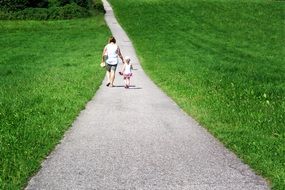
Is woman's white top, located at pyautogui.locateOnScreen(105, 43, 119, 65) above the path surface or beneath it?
above

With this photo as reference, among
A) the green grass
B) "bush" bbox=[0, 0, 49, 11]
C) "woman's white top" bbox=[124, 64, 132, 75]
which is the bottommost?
the green grass

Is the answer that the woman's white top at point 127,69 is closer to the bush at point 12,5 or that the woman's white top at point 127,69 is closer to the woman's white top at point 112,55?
the woman's white top at point 112,55

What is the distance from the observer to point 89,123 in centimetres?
1259

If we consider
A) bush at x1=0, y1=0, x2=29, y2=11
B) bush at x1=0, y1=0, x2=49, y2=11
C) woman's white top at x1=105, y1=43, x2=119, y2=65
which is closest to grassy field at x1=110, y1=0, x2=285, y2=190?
woman's white top at x1=105, y1=43, x2=119, y2=65

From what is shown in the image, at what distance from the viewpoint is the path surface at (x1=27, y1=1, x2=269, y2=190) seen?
8.01 metres

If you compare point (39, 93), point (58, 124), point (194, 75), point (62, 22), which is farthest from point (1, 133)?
point (62, 22)

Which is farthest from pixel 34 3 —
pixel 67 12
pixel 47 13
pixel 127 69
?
pixel 127 69

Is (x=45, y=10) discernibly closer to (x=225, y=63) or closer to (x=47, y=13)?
(x=47, y=13)

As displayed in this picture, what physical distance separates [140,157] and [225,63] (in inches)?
857

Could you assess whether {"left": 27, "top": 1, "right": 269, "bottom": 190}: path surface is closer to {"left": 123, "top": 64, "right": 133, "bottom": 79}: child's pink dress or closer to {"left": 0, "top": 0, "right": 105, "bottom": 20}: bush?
{"left": 123, "top": 64, "right": 133, "bottom": 79}: child's pink dress

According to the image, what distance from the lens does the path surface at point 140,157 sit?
8.01 m

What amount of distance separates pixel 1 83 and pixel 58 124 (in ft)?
34.8

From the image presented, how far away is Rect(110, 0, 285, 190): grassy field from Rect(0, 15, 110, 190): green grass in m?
3.39

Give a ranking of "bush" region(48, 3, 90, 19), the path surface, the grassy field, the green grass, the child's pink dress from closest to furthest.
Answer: the path surface < the green grass < the grassy field < the child's pink dress < "bush" region(48, 3, 90, 19)
